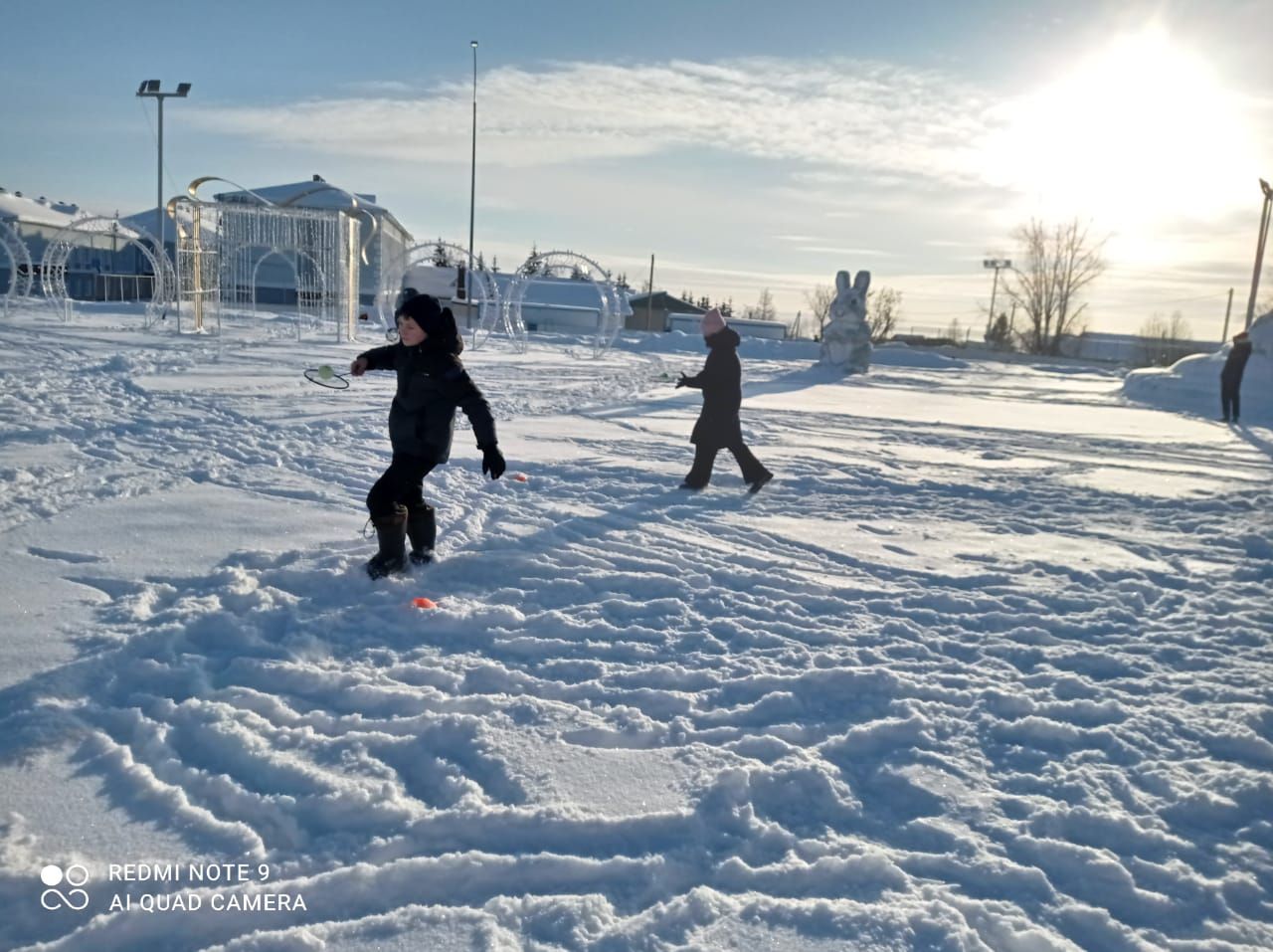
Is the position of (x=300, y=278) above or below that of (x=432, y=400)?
above

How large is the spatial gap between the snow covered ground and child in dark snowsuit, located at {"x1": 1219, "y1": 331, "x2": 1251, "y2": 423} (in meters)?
9.22

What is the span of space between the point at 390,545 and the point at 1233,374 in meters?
16.2

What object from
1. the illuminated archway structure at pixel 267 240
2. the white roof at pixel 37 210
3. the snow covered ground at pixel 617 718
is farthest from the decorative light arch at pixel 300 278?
the snow covered ground at pixel 617 718

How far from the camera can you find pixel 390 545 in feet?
15.0

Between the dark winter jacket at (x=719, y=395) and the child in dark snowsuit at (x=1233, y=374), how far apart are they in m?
12.0

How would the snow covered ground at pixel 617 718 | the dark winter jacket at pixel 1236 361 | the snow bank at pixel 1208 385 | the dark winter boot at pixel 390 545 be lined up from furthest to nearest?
1. the snow bank at pixel 1208 385
2. the dark winter jacket at pixel 1236 361
3. the dark winter boot at pixel 390 545
4. the snow covered ground at pixel 617 718

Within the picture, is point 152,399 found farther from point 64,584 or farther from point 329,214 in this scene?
point 329,214

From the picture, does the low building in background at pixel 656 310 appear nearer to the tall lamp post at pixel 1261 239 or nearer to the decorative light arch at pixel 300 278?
the decorative light arch at pixel 300 278

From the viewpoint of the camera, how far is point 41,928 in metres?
2.11

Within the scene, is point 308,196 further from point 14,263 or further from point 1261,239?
point 1261,239

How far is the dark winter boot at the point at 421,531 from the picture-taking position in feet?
15.7

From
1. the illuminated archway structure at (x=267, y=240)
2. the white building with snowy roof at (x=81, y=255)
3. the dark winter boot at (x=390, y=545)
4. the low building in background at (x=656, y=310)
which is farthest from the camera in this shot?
the low building in background at (x=656, y=310)

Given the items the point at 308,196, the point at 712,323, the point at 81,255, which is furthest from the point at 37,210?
the point at 712,323

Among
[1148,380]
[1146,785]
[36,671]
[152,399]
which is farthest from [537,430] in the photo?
[1148,380]
